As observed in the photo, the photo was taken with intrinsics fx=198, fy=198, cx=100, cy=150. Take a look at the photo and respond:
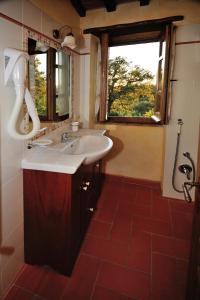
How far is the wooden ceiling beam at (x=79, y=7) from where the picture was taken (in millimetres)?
2189

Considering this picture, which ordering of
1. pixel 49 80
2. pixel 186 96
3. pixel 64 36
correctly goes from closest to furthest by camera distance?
pixel 49 80, pixel 64 36, pixel 186 96

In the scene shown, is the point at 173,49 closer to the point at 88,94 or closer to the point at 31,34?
the point at 88,94

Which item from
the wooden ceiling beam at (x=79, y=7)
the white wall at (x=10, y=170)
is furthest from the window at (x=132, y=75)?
the white wall at (x=10, y=170)

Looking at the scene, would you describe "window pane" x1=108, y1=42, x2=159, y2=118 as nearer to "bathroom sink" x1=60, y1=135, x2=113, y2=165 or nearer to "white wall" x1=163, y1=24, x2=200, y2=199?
"white wall" x1=163, y1=24, x2=200, y2=199

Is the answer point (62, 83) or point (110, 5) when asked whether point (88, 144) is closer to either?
point (62, 83)

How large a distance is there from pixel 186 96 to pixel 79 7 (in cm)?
160

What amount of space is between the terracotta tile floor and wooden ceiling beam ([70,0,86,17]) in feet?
7.52

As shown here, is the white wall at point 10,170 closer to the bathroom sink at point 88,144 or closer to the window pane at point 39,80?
the window pane at point 39,80

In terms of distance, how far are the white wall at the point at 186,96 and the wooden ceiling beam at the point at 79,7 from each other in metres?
1.14

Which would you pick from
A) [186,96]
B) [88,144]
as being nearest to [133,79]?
[186,96]

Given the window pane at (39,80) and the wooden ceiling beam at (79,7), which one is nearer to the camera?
the window pane at (39,80)

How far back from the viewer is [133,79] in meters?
2.64

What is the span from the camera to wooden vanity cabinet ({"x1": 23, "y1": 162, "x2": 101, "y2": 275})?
4.19ft

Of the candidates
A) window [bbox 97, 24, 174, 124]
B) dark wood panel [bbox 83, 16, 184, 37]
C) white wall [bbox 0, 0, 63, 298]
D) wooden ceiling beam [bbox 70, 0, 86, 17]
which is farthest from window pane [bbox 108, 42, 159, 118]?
white wall [bbox 0, 0, 63, 298]
